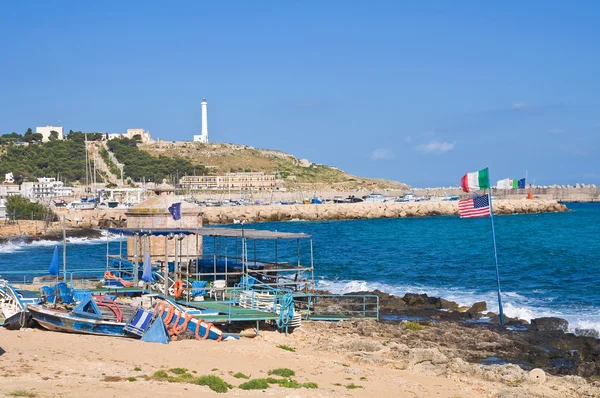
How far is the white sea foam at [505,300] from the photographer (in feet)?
85.2

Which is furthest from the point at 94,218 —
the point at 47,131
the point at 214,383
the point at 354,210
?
the point at 47,131

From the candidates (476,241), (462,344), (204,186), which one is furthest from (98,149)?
(462,344)

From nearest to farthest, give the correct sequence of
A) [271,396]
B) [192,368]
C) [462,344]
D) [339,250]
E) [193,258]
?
[271,396], [192,368], [462,344], [193,258], [339,250]

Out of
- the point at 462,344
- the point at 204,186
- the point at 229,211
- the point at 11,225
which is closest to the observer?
the point at 462,344

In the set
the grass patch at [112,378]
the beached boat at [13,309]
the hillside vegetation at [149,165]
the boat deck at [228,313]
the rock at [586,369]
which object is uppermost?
the hillside vegetation at [149,165]

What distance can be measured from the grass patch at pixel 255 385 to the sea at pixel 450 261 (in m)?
11.1

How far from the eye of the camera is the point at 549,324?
950 inches

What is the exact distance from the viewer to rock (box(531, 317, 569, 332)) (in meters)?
23.9

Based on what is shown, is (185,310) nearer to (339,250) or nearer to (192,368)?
(192,368)

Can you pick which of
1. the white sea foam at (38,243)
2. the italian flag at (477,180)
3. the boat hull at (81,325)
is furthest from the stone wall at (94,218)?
the boat hull at (81,325)

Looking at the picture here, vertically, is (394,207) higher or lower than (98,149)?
lower

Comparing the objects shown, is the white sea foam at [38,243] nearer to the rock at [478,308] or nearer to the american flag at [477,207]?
the rock at [478,308]

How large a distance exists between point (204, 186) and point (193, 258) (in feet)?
344

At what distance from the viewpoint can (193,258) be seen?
29859 mm
